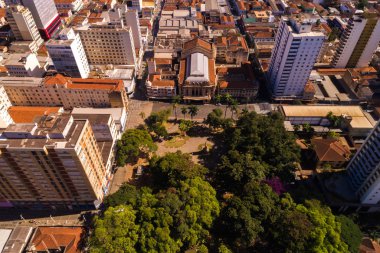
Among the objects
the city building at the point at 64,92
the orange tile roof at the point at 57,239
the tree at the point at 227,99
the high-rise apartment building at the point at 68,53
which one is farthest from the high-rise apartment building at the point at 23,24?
the orange tile roof at the point at 57,239

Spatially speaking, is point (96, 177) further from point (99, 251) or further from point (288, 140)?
point (288, 140)

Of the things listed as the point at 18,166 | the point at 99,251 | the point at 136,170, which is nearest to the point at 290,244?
the point at 99,251

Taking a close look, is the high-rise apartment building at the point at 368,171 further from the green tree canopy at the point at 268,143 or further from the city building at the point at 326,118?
the city building at the point at 326,118

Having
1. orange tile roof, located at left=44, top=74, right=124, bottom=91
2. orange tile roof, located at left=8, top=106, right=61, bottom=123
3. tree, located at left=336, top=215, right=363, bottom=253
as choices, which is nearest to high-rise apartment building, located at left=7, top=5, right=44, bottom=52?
orange tile roof, located at left=44, top=74, right=124, bottom=91

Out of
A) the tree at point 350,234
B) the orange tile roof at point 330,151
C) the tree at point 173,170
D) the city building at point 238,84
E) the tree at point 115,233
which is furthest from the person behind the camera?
the city building at point 238,84

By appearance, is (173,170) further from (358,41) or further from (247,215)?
(358,41)
